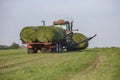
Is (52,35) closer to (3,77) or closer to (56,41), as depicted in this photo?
(56,41)

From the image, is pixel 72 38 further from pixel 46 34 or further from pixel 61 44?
pixel 46 34

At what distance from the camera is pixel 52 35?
29.3 meters

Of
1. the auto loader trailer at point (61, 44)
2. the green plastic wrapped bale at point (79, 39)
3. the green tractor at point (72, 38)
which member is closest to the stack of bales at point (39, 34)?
the auto loader trailer at point (61, 44)

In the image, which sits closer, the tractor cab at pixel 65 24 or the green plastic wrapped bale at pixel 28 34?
the green plastic wrapped bale at pixel 28 34

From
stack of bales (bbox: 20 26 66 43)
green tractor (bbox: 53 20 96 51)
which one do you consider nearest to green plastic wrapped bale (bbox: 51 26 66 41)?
stack of bales (bbox: 20 26 66 43)

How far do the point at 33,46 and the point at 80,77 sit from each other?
57.9ft

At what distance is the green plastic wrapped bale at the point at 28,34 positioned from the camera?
98.2 ft

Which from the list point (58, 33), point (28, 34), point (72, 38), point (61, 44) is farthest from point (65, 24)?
point (28, 34)

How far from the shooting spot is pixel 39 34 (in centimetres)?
2956

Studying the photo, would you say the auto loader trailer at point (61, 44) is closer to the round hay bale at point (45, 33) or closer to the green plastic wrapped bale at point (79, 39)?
the green plastic wrapped bale at point (79, 39)

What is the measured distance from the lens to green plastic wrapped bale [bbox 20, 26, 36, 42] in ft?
98.2

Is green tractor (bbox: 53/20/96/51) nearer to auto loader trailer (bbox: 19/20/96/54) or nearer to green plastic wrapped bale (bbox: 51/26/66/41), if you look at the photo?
auto loader trailer (bbox: 19/20/96/54)

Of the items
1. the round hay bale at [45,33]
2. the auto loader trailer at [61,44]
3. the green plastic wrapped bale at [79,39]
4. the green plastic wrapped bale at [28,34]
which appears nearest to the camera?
the round hay bale at [45,33]

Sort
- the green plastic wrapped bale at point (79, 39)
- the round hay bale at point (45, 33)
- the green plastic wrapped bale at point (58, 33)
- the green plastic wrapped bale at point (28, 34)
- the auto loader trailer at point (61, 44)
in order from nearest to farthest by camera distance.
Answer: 1. the round hay bale at point (45, 33)
2. the green plastic wrapped bale at point (28, 34)
3. the green plastic wrapped bale at point (58, 33)
4. the auto loader trailer at point (61, 44)
5. the green plastic wrapped bale at point (79, 39)
